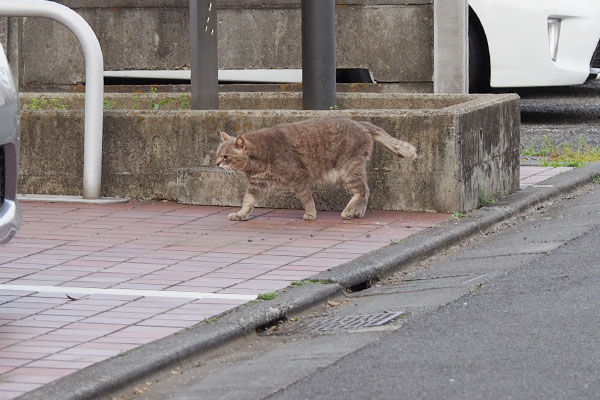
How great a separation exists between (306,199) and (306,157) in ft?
0.96

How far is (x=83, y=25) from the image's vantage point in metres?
9.66

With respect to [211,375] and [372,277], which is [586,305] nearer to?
[372,277]

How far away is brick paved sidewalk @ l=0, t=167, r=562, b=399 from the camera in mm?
5855

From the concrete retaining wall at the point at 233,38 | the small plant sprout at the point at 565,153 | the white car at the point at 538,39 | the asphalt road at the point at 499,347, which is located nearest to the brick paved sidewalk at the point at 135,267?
the asphalt road at the point at 499,347

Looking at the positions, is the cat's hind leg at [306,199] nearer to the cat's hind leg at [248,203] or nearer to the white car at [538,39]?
the cat's hind leg at [248,203]

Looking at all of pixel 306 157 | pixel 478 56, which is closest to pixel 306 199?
pixel 306 157

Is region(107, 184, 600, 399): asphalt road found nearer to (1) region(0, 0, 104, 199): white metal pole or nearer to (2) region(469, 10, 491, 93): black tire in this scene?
→ (1) region(0, 0, 104, 199): white metal pole

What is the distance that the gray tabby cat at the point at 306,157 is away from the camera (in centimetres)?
898

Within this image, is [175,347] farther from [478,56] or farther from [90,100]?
[478,56]

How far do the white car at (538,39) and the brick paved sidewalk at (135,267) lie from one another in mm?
5112

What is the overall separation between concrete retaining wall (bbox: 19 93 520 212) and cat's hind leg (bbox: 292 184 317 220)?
15.6 inches

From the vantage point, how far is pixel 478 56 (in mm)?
14234

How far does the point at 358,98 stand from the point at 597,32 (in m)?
4.17

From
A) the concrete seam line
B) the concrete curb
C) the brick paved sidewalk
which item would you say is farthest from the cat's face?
the concrete seam line
